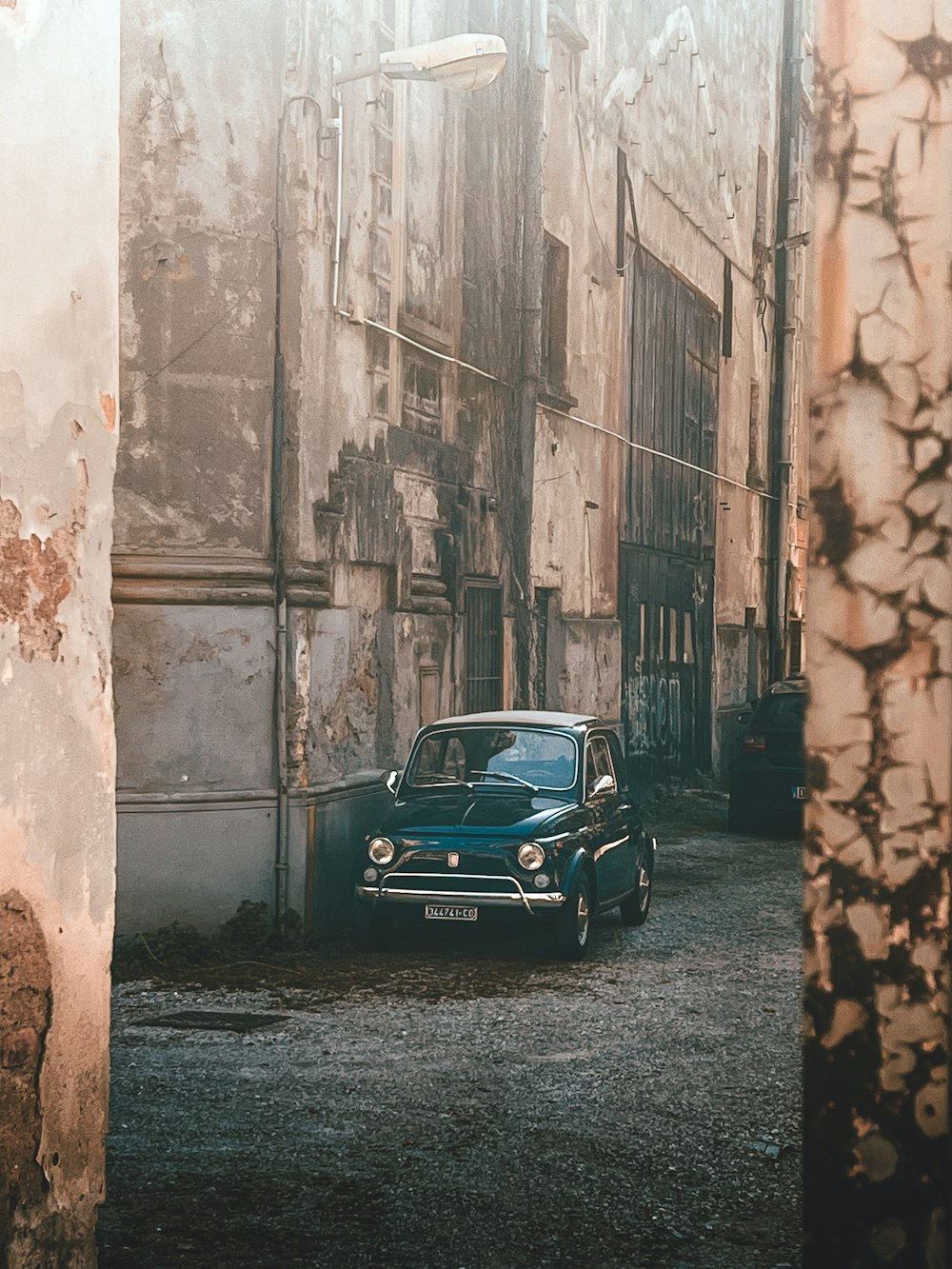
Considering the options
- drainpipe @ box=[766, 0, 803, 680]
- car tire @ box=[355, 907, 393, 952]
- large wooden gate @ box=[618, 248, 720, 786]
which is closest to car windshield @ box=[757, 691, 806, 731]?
Result: large wooden gate @ box=[618, 248, 720, 786]

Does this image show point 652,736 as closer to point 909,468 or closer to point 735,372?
point 735,372

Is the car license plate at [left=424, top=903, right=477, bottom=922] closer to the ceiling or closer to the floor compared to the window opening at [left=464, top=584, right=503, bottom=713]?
closer to the floor

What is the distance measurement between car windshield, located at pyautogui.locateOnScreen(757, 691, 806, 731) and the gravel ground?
652 cm

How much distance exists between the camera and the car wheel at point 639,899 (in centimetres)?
1255

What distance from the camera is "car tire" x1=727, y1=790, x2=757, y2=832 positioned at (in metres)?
18.4

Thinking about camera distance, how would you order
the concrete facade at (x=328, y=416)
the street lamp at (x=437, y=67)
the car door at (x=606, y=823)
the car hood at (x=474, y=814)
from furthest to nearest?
the street lamp at (x=437, y=67) → the car door at (x=606, y=823) → the concrete facade at (x=328, y=416) → the car hood at (x=474, y=814)

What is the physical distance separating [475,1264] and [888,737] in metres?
3.32

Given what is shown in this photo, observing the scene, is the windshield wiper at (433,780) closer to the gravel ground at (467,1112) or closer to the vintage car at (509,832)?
the vintage car at (509,832)

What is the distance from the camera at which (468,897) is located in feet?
35.3

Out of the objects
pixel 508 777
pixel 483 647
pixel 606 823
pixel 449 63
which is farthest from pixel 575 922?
pixel 449 63

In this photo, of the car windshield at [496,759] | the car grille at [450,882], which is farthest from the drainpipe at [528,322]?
the car grille at [450,882]

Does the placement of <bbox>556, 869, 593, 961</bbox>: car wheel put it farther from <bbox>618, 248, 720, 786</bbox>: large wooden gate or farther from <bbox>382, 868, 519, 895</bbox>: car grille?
<bbox>618, 248, 720, 786</bbox>: large wooden gate

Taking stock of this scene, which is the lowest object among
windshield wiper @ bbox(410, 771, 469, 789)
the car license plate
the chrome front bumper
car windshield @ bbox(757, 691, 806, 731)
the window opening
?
the car license plate

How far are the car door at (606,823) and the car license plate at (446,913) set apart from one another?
104 cm
